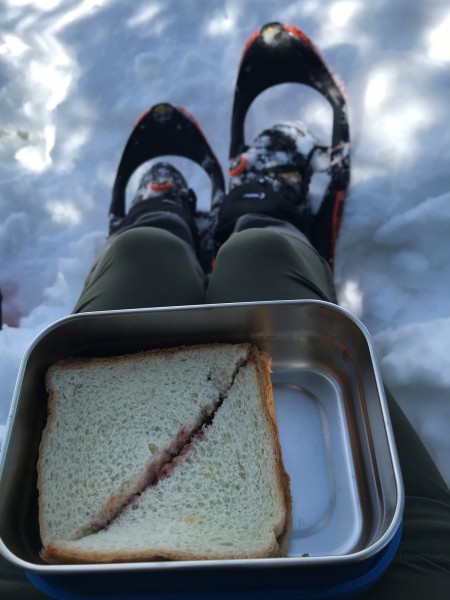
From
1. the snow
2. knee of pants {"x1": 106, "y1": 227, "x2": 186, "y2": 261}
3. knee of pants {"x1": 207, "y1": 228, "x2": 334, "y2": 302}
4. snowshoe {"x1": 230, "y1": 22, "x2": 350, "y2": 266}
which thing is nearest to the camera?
knee of pants {"x1": 207, "y1": 228, "x2": 334, "y2": 302}

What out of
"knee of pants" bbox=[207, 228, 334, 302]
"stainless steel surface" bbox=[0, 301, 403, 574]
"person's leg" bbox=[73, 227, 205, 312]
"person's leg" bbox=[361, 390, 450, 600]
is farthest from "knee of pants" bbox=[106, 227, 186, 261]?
"person's leg" bbox=[361, 390, 450, 600]

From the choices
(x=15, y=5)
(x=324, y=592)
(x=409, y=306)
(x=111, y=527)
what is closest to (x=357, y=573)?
(x=324, y=592)

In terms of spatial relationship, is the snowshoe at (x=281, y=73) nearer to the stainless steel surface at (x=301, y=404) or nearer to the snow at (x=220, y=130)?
the snow at (x=220, y=130)


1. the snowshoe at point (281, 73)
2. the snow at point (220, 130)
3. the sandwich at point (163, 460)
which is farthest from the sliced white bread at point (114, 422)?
the snowshoe at point (281, 73)

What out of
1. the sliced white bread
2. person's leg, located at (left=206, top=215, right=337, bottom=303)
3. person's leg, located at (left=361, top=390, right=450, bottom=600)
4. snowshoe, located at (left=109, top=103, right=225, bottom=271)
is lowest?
person's leg, located at (left=361, top=390, right=450, bottom=600)

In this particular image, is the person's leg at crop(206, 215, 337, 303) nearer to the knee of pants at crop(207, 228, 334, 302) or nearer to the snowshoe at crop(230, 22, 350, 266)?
the knee of pants at crop(207, 228, 334, 302)

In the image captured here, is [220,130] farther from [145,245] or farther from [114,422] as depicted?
[114,422]

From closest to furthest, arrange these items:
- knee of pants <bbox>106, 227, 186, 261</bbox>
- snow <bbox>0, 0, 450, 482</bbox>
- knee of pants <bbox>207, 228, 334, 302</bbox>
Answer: knee of pants <bbox>207, 228, 334, 302</bbox> → knee of pants <bbox>106, 227, 186, 261</bbox> → snow <bbox>0, 0, 450, 482</bbox>

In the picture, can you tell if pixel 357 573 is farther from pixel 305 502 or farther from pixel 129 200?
pixel 129 200
